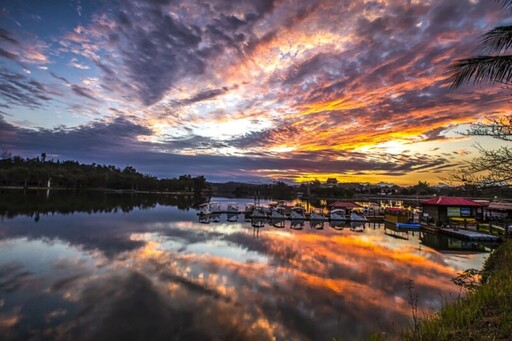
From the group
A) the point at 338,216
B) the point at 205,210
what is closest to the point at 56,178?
the point at 205,210

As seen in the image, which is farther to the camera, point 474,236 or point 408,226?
point 408,226

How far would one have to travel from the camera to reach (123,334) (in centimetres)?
952

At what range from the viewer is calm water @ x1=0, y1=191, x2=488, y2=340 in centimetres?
1024

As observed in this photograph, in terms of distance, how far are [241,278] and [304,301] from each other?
421cm

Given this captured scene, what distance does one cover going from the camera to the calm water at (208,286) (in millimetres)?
10242

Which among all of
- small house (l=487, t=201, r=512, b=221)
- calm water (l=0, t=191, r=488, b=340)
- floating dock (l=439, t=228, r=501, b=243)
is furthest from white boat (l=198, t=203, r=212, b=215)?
small house (l=487, t=201, r=512, b=221)

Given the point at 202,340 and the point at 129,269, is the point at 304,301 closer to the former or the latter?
the point at 202,340

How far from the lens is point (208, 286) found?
47.5ft

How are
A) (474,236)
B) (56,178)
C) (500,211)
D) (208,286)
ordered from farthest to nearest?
(56,178)
(500,211)
(474,236)
(208,286)

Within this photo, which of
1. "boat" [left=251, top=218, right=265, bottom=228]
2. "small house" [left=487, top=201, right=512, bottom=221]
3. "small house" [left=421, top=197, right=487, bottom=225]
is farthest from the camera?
"small house" [left=487, top=201, right=512, bottom=221]

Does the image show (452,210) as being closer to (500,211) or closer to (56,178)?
(500,211)

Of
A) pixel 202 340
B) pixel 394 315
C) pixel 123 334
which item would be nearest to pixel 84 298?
pixel 123 334

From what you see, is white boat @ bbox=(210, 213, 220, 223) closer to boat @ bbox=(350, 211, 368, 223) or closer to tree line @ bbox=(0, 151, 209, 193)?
boat @ bbox=(350, 211, 368, 223)

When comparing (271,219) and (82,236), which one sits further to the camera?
(271,219)
